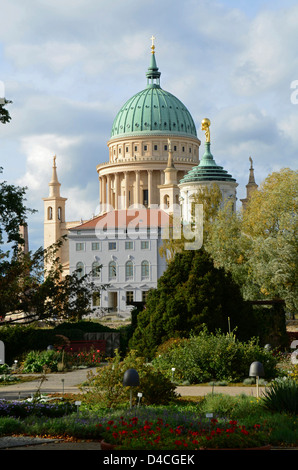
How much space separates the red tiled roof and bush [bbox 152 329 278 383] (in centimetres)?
7798

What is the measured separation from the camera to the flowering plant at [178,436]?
11273 millimetres

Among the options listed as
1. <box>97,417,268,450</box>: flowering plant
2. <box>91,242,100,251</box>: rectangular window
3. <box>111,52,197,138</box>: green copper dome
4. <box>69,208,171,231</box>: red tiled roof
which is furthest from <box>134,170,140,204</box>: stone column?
<box>97,417,268,450</box>: flowering plant

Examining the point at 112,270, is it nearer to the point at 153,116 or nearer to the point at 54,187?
the point at 54,187

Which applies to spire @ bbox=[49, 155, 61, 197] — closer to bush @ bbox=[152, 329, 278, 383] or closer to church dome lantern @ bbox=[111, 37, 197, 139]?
church dome lantern @ bbox=[111, 37, 197, 139]

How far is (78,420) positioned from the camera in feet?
48.4

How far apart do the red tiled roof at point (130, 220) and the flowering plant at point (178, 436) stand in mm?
89537

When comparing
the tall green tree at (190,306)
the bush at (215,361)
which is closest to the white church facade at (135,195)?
the tall green tree at (190,306)

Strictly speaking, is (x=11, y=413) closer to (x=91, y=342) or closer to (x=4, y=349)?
(x=4, y=349)

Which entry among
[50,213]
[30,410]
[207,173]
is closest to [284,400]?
[30,410]

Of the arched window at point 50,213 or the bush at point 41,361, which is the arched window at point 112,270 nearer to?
the arched window at point 50,213

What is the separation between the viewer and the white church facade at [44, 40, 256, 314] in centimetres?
10288

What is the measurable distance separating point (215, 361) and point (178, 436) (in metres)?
12.0

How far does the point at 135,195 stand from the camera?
13450cm
